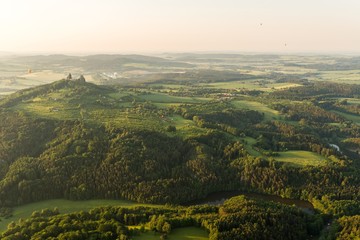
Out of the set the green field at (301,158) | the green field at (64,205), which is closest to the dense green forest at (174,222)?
the green field at (64,205)

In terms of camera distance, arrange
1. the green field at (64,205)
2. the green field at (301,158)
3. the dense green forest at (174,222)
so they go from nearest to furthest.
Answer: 1. the dense green forest at (174,222)
2. the green field at (64,205)
3. the green field at (301,158)

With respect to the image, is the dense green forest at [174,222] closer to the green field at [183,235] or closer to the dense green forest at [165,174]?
the dense green forest at [165,174]

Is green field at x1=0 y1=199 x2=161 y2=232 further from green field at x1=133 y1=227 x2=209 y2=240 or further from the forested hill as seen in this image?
green field at x1=133 y1=227 x2=209 y2=240

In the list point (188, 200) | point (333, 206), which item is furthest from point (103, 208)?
point (333, 206)

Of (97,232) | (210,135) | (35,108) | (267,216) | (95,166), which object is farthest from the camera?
(35,108)

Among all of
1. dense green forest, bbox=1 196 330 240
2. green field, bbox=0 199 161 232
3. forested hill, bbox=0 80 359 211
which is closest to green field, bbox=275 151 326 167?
forested hill, bbox=0 80 359 211

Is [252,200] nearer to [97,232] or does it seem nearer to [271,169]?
[271,169]
